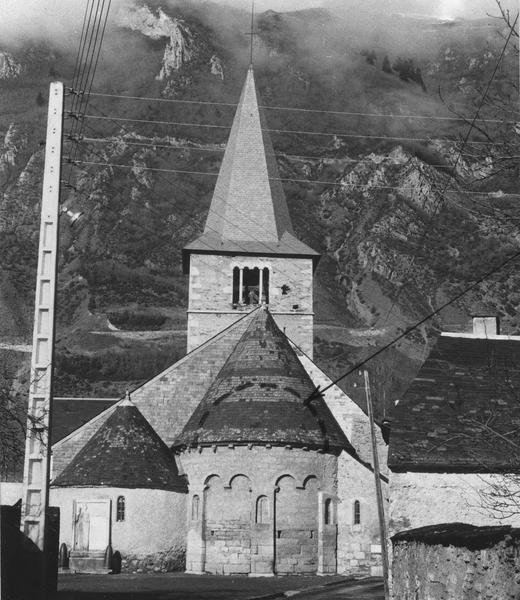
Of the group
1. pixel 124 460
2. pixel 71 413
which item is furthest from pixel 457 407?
pixel 71 413

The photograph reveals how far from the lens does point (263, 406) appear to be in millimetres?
35312

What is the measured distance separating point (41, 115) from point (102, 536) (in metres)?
147

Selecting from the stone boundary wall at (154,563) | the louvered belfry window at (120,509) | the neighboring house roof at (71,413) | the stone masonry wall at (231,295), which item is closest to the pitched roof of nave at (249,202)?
the stone masonry wall at (231,295)

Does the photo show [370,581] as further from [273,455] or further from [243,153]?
[243,153]

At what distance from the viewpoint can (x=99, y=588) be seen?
27.3 meters

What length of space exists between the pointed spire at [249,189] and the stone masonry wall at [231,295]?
1.37 m

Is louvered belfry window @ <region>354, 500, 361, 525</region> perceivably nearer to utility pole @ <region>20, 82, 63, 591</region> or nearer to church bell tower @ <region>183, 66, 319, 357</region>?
church bell tower @ <region>183, 66, 319, 357</region>

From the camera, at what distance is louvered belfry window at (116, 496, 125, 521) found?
34.9 metres

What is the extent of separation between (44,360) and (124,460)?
1471 cm

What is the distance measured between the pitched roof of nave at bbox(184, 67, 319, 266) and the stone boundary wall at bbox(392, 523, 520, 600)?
32.0m

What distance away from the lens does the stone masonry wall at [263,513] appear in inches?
1347

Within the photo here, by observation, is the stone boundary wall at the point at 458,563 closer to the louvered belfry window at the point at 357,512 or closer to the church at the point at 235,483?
the church at the point at 235,483

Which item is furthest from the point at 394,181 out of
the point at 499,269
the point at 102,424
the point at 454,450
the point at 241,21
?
the point at 499,269

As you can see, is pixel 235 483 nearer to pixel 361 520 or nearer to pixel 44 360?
pixel 361 520
